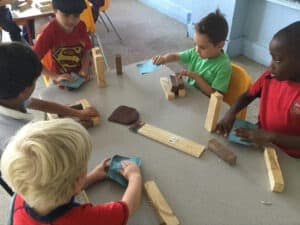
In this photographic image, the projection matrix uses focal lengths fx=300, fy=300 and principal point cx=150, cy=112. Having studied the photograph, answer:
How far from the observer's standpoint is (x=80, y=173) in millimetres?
756

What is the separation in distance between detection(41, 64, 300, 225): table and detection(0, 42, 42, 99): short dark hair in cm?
29

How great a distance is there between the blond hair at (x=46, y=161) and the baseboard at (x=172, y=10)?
3.77m

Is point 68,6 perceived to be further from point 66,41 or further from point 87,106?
point 87,106

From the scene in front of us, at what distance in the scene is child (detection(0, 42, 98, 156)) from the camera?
113 cm

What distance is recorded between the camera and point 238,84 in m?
1.61

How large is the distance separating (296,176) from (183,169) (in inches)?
15.6

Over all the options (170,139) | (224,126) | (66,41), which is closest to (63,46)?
(66,41)

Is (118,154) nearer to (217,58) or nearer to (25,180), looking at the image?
(25,180)

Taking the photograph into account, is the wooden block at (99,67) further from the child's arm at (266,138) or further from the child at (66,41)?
the child's arm at (266,138)

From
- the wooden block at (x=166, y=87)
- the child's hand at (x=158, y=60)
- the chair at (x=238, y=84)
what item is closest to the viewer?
the wooden block at (x=166, y=87)

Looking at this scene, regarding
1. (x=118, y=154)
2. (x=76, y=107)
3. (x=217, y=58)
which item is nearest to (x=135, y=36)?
(x=217, y=58)

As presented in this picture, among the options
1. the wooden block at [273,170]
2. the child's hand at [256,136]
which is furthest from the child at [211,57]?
the wooden block at [273,170]

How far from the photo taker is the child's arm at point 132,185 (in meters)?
0.92

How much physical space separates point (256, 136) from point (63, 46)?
4.24ft
